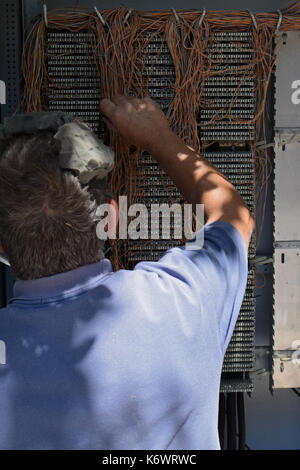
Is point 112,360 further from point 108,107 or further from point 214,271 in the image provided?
point 108,107

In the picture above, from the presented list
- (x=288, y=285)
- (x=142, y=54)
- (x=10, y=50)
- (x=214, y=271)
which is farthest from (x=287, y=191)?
(x=10, y=50)

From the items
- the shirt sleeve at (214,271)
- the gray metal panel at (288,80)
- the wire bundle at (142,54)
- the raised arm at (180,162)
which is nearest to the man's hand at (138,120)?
the raised arm at (180,162)

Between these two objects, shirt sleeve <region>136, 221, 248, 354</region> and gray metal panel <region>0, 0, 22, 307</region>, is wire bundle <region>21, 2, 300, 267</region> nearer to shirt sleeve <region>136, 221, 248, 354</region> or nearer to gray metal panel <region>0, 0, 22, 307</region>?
gray metal panel <region>0, 0, 22, 307</region>

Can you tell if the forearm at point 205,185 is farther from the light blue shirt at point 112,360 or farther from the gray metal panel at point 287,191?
the gray metal panel at point 287,191

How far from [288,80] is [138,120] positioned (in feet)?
3.22

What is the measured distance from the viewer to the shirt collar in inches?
38.8

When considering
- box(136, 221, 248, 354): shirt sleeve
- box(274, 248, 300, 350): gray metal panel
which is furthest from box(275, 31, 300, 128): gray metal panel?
box(136, 221, 248, 354): shirt sleeve

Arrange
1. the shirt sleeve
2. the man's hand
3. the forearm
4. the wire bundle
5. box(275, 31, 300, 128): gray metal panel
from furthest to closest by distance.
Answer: box(275, 31, 300, 128): gray metal panel → the wire bundle → the man's hand → the forearm → the shirt sleeve

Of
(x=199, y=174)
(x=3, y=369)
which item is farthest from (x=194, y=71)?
(x=3, y=369)

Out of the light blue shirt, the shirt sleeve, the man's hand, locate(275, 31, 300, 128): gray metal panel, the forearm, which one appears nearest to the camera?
A: the light blue shirt

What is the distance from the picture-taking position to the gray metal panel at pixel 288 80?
2.09 m

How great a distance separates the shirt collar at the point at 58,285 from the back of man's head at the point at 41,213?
0.05 feet

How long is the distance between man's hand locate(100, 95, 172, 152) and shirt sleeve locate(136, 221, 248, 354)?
512mm

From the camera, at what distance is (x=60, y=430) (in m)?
0.91
